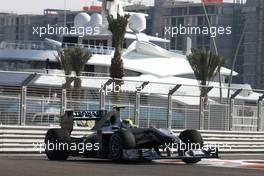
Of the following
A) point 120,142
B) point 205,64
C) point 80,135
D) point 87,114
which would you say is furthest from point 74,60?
point 120,142

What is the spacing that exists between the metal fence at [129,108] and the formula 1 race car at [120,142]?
3.00 m

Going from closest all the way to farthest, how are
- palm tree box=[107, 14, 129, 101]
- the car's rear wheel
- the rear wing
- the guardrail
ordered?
the car's rear wheel < the rear wing < the guardrail < palm tree box=[107, 14, 129, 101]

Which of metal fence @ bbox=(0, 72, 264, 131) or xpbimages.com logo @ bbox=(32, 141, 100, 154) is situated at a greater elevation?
metal fence @ bbox=(0, 72, 264, 131)

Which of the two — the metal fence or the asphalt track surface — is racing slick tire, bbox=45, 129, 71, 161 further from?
the metal fence

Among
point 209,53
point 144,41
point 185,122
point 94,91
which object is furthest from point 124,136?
point 144,41

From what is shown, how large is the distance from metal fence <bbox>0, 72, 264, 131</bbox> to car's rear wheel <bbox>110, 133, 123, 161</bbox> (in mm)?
4343

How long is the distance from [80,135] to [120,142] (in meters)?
5.19

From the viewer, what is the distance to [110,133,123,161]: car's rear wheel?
1780 cm

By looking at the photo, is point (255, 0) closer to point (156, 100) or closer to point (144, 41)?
point (144, 41)

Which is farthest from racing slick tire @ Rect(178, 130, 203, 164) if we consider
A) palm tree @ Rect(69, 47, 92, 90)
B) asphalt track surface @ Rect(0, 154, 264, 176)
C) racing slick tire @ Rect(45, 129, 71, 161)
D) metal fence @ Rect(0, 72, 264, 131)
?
palm tree @ Rect(69, 47, 92, 90)

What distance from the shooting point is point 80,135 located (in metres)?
22.8

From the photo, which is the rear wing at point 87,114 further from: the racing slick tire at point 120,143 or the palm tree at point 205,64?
the palm tree at point 205,64

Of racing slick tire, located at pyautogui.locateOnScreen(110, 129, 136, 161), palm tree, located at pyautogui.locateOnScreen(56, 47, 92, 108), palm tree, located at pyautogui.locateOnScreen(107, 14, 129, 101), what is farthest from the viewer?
palm tree, located at pyautogui.locateOnScreen(56, 47, 92, 108)

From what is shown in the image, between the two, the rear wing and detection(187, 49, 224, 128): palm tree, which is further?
detection(187, 49, 224, 128): palm tree
